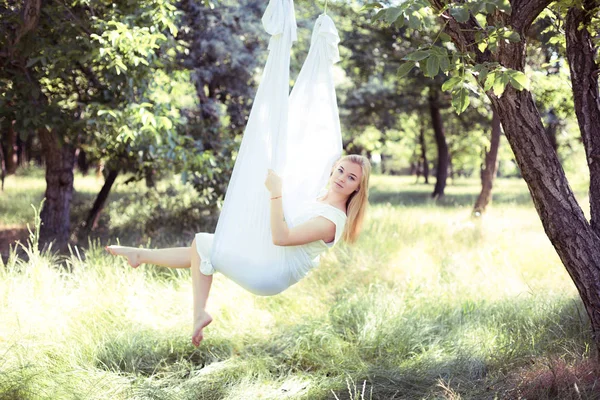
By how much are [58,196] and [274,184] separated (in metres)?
5.33

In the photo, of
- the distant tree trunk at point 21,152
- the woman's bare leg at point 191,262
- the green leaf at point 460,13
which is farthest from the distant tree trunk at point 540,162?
the distant tree trunk at point 21,152

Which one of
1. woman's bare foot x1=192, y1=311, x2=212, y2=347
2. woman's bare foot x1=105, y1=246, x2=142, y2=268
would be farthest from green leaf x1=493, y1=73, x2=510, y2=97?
woman's bare foot x1=105, y1=246, x2=142, y2=268

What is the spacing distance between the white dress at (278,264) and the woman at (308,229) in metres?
0.01

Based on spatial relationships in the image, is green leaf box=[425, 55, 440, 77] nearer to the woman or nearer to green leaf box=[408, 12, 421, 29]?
green leaf box=[408, 12, 421, 29]

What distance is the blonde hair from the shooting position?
121 inches

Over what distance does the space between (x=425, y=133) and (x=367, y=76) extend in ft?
26.4

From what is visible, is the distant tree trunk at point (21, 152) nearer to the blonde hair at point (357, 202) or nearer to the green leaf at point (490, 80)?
the blonde hair at point (357, 202)

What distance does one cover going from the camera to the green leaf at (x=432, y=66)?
2.21m

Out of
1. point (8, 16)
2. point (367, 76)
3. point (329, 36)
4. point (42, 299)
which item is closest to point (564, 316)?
point (329, 36)

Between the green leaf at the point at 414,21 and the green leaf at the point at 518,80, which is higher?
the green leaf at the point at 414,21

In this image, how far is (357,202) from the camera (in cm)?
310

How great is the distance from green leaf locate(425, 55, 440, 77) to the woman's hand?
0.85 m

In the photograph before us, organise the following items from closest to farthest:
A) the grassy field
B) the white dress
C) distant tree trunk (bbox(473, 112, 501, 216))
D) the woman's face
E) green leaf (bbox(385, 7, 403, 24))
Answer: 1. green leaf (bbox(385, 7, 403, 24))
2. the white dress
3. the woman's face
4. the grassy field
5. distant tree trunk (bbox(473, 112, 501, 216))

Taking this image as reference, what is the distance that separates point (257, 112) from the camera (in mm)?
2869
